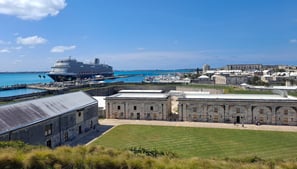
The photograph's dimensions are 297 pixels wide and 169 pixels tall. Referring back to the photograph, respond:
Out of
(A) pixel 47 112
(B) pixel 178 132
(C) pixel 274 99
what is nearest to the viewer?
(A) pixel 47 112

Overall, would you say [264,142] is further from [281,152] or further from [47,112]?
[47,112]

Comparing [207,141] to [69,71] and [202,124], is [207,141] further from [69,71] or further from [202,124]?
[69,71]

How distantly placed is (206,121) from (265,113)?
8.80 m

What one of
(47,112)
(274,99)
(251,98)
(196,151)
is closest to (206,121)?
(251,98)

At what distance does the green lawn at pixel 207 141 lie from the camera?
2395 centimetres

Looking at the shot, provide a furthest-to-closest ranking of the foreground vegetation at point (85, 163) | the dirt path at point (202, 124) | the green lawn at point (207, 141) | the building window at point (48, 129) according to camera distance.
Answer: the dirt path at point (202, 124), the building window at point (48, 129), the green lawn at point (207, 141), the foreground vegetation at point (85, 163)

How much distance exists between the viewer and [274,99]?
3734cm

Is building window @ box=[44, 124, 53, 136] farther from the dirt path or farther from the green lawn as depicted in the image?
the dirt path

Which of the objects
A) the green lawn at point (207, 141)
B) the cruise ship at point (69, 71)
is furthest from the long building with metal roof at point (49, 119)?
the cruise ship at point (69, 71)

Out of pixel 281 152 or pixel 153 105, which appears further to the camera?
pixel 153 105

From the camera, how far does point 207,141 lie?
2806 cm

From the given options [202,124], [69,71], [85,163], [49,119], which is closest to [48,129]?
[49,119]

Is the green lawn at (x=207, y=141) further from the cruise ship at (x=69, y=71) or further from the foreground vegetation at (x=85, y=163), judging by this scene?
the cruise ship at (x=69, y=71)

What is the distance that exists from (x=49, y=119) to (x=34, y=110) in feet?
5.76
